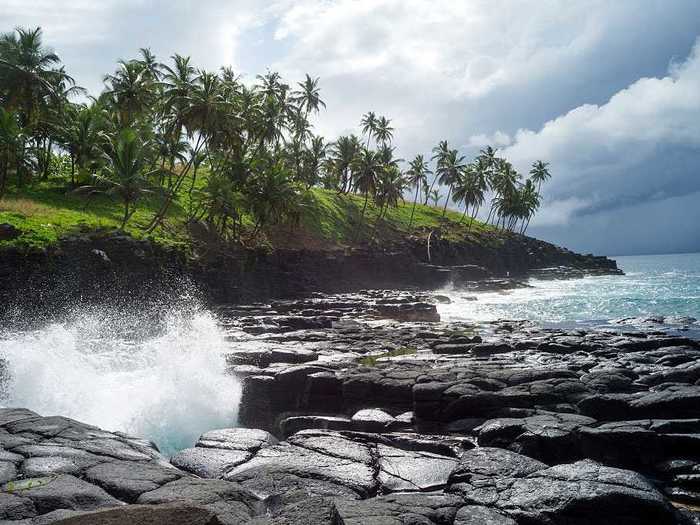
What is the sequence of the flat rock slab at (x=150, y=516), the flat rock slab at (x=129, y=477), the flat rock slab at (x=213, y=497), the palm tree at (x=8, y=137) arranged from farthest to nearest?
the palm tree at (x=8, y=137), the flat rock slab at (x=129, y=477), the flat rock slab at (x=213, y=497), the flat rock slab at (x=150, y=516)

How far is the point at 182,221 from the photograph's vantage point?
147 feet

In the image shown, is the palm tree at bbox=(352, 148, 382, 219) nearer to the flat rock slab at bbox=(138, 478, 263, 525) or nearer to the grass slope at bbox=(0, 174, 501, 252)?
the grass slope at bbox=(0, 174, 501, 252)

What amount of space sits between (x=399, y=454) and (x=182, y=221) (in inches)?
1597

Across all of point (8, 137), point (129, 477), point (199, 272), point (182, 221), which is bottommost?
point (129, 477)

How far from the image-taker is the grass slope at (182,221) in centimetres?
3219

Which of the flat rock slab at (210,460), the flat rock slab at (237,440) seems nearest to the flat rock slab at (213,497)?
the flat rock slab at (210,460)

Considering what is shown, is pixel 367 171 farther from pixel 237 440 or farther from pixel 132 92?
pixel 237 440

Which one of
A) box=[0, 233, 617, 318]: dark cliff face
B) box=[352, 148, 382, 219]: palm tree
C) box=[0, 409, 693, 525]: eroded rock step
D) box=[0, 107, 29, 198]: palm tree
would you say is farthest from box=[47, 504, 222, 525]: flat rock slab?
box=[352, 148, 382, 219]: palm tree

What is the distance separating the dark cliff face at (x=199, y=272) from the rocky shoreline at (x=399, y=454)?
687 inches

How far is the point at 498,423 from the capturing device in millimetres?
8922

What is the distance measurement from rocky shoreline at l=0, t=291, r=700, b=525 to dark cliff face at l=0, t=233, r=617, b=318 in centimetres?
1744

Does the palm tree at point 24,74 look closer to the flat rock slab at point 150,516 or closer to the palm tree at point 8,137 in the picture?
the palm tree at point 8,137

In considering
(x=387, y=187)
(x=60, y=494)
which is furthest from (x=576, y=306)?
(x=60, y=494)

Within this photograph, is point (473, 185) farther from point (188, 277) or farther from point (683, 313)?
point (188, 277)
